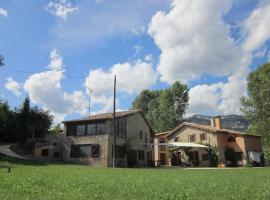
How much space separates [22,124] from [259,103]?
1537 inches

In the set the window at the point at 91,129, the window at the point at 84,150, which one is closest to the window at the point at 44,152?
the window at the point at 84,150

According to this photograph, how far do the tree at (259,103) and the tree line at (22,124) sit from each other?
3465 centimetres

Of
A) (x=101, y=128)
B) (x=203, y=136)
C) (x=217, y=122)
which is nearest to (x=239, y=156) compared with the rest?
(x=203, y=136)

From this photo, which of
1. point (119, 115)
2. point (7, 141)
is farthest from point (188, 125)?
point (7, 141)

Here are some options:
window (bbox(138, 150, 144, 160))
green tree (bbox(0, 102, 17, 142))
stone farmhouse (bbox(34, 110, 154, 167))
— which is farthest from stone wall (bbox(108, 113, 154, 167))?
green tree (bbox(0, 102, 17, 142))

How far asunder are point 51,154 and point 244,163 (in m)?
28.9

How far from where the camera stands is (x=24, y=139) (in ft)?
182

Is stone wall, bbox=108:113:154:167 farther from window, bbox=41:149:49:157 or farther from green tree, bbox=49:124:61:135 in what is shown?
green tree, bbox=49:124:61:135

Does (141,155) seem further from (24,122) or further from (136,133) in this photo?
(24,122)

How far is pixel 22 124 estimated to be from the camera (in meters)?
57.1

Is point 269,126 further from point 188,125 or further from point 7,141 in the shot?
point 7,141

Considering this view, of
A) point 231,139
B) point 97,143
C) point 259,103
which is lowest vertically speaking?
point 97,143

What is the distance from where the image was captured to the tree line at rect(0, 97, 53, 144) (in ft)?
185

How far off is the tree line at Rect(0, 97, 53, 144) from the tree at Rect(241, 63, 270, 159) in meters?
34.6
